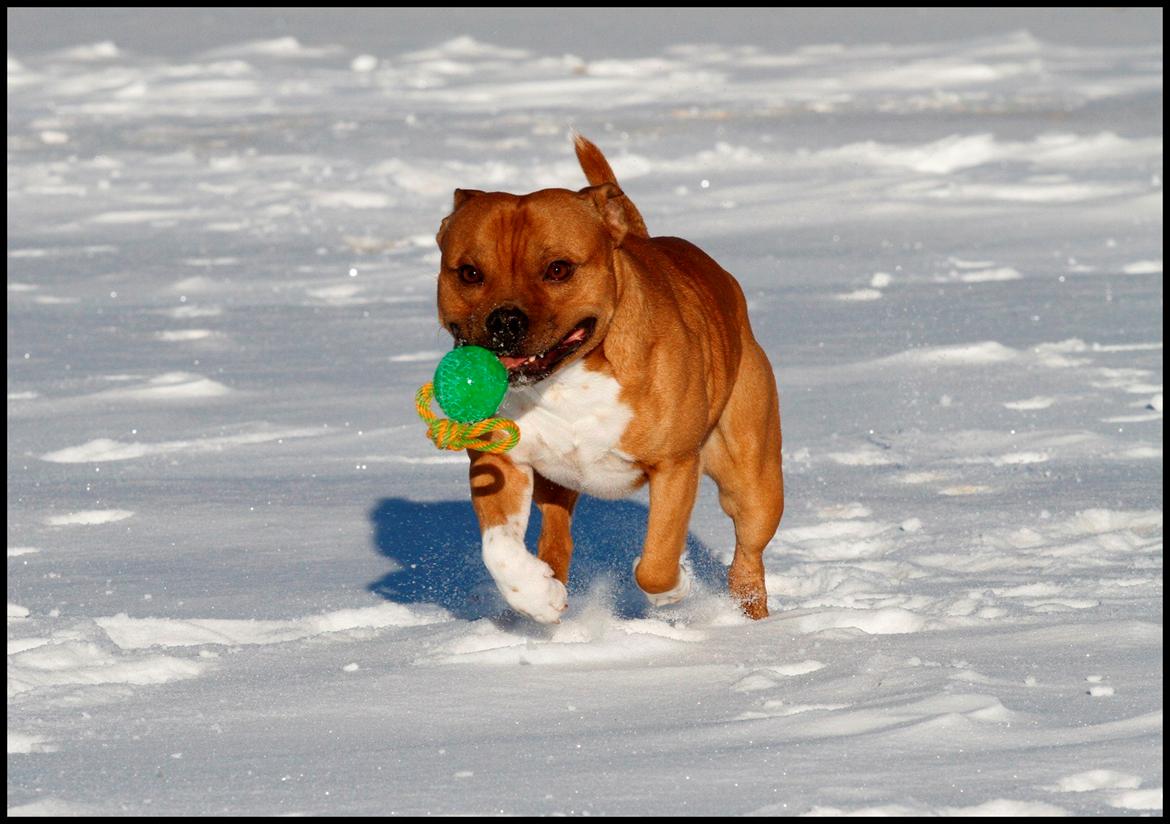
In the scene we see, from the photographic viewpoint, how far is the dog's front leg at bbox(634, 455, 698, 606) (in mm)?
5137

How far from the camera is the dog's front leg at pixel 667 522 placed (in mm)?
5137

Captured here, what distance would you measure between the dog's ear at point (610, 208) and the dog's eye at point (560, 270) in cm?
25

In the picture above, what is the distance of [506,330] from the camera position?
466cm

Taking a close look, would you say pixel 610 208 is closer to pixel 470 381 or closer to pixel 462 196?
pixel 462 196

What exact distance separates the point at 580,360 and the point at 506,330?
1.19 ft

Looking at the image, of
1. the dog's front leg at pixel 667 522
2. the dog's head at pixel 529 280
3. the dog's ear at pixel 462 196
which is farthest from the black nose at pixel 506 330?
the dog's front leg at pixel 667 522

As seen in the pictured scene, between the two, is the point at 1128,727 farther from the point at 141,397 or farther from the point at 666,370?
the point at 141,397

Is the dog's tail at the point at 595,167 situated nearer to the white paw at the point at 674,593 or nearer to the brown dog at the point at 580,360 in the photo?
the brown dog at the point at 580,360

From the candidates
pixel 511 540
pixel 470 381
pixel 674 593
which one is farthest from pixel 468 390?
pixel 674 593

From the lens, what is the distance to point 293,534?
6.23m

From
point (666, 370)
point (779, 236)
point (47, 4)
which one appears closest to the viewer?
point (666, 370)

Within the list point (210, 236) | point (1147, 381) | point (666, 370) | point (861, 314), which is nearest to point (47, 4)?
point (210, 236)

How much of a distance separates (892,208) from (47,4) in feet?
65.3

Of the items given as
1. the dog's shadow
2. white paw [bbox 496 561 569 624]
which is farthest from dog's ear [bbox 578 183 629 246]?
the dog's shadow
